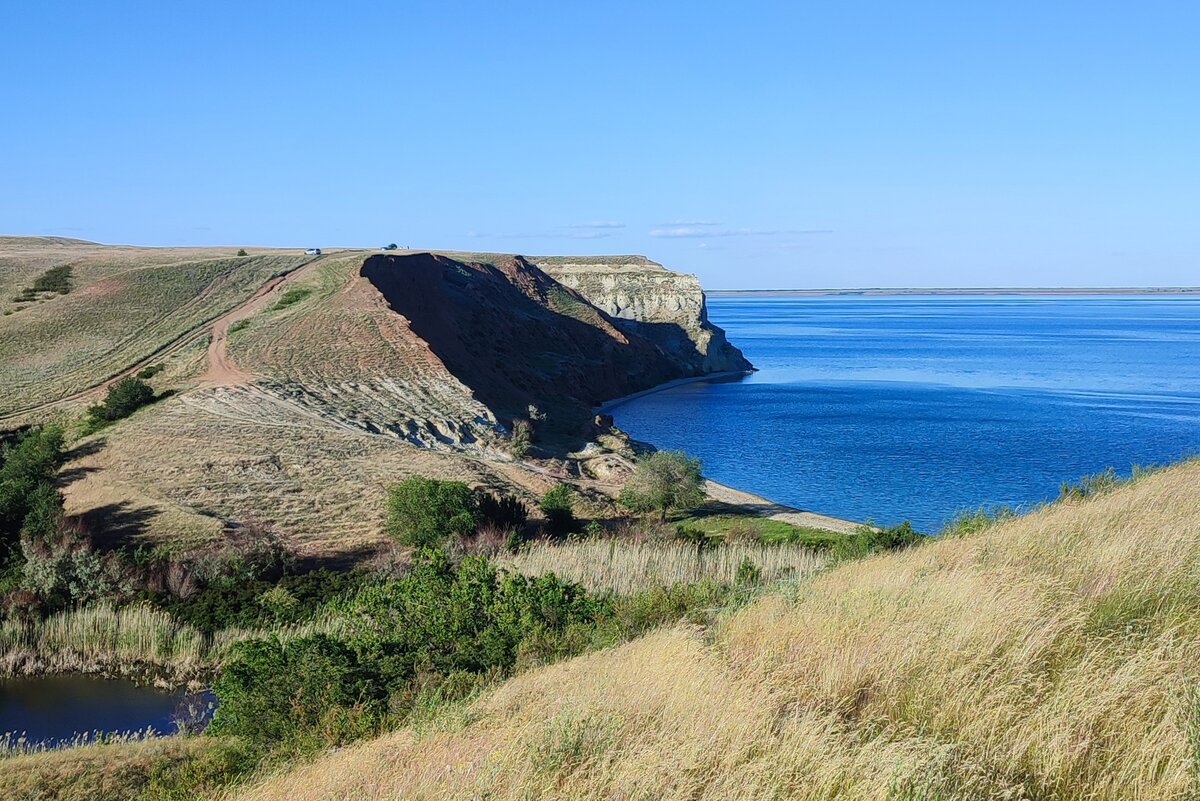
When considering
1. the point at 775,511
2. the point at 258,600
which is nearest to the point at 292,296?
the point at 775,511

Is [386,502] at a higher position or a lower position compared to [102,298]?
lower

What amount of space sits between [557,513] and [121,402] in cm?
1919

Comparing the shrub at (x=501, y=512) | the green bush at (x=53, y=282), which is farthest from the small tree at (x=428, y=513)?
the green bush at (x=53, y=282)

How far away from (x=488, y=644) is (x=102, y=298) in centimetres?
5045

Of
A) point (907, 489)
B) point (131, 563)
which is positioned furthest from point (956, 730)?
point (907, 489)

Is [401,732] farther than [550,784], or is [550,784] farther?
[401,732]

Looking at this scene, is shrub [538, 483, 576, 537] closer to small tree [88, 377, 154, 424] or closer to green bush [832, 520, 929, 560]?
green bush [832, 520, 929, 560]

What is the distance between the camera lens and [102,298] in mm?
54312

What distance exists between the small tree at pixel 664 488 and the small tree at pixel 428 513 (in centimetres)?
814

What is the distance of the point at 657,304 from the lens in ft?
361

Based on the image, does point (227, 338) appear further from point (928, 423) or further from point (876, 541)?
point (928, 423)

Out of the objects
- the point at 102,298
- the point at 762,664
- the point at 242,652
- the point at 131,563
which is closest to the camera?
the point at 762,664

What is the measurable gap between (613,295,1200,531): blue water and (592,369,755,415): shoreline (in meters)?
1.74

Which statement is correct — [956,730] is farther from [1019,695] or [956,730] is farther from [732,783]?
[732,783]
